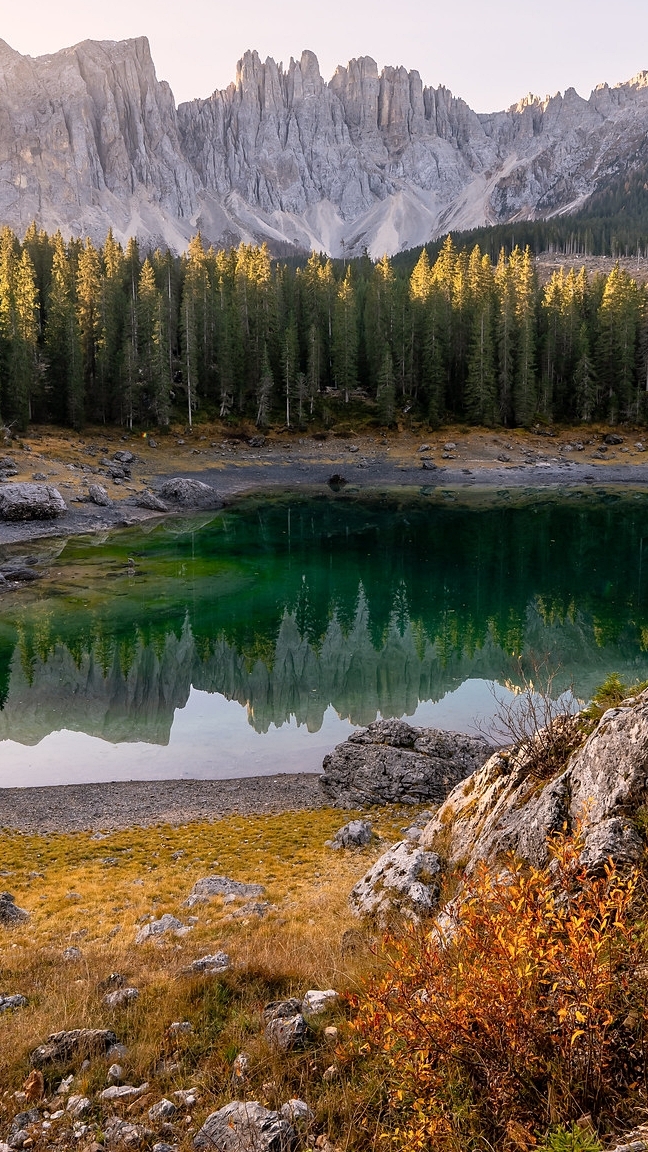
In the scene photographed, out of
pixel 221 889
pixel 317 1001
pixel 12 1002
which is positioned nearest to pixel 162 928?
pixel 221 889

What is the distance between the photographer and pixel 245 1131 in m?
5.50

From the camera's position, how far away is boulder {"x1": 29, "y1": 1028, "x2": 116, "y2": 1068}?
22.5 feet

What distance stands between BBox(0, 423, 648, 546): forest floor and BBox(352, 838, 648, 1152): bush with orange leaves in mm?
58026

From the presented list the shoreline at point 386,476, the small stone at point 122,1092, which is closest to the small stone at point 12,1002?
the small stone at point 122,1092

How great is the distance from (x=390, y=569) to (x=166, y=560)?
1482 cm

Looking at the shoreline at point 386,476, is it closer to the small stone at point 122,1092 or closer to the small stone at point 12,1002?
the small stone at point 12,1002

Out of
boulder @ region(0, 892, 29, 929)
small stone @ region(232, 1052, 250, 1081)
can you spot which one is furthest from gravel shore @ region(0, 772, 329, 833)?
small stone @ region(232, 1052, 250, 1081)

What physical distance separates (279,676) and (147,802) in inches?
420

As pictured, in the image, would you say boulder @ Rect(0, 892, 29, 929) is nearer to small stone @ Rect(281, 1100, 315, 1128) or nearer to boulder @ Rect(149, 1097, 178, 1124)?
boulder @ Rect(149, 1097, 178, 1124)

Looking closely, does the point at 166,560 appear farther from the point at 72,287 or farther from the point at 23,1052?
the point at 72,287

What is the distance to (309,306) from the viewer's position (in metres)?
104

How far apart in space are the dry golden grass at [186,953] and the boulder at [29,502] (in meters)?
40.7

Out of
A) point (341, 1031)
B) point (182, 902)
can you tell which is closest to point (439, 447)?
point (182, 902)

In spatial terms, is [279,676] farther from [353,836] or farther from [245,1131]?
[245,1131]
